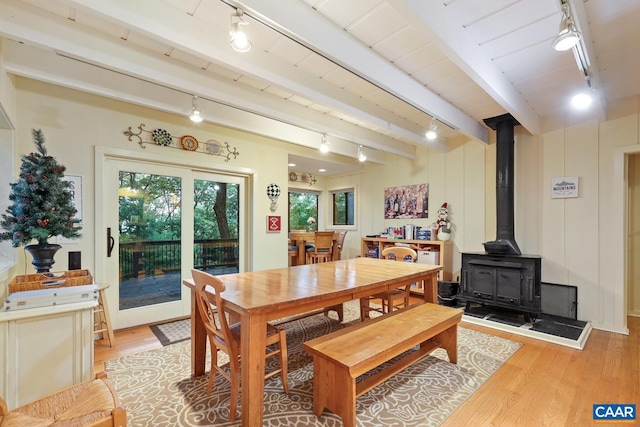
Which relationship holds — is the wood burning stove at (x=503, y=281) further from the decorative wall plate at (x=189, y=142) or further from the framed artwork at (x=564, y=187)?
the decorative wall plate at (x=189, y=142)

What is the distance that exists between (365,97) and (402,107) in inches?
22.4

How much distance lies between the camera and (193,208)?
3.76 m

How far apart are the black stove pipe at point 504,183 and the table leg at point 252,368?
3232mm

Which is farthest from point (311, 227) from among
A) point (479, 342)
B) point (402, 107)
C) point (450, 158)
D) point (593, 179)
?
point (593, 179)

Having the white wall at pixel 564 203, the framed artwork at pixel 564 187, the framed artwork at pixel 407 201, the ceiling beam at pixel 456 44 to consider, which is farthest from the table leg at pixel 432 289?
the framed artwork at pixel 407 201

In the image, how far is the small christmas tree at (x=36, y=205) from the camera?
1.70 m

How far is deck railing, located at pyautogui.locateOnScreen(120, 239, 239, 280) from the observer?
3322 mm

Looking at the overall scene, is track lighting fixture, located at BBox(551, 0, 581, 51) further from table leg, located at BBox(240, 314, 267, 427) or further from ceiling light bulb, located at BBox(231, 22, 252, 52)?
table leg, located at BBox(240, 314, 267, 427)

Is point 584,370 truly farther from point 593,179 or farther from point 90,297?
point 90,297

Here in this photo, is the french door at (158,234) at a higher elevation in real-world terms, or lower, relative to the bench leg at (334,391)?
higher

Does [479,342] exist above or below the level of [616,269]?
below

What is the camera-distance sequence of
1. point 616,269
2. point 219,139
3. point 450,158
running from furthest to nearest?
point 450,158, point 219,139, point 616,269

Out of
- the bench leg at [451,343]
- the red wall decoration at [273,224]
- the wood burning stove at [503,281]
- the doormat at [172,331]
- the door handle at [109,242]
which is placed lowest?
the doormat at [172,331]

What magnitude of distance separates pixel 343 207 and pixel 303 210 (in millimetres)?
982
